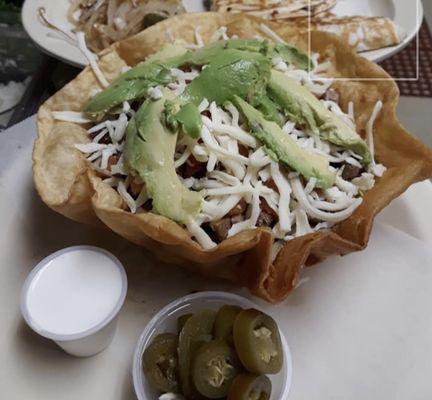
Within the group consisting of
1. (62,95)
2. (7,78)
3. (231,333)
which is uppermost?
(62,95)

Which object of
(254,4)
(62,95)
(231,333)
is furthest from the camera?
(254,4)

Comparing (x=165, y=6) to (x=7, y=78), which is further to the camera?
(x=7, y=78)

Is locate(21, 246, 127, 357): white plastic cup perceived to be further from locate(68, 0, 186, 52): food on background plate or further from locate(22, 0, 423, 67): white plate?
locate(68, 0, 186, 52): food on background plate

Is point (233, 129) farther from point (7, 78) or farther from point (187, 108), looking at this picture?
point (7, 78)

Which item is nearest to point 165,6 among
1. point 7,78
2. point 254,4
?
point 254,4

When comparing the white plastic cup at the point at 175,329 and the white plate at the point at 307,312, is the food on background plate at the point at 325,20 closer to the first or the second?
the white plate at the point at 307,312

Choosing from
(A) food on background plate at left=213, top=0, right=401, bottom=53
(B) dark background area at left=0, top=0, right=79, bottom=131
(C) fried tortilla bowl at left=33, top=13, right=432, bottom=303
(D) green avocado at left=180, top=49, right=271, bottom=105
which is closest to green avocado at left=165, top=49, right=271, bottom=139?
(D) green avocado at left=180, top=49, right=271, bottom=105
